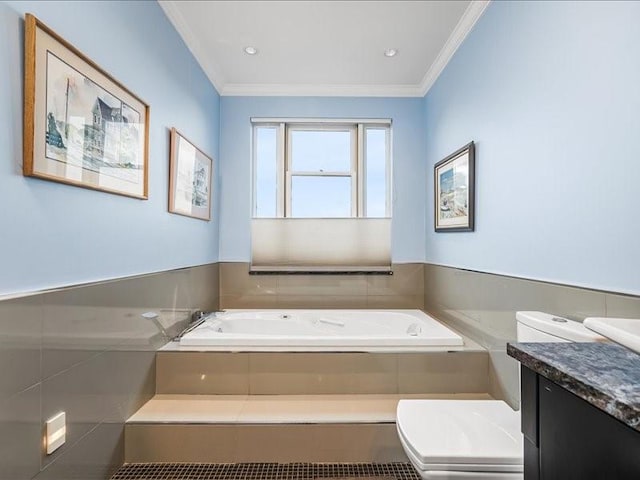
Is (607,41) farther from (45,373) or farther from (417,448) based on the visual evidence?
(45,373)

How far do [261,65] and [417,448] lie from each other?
285 centimetres

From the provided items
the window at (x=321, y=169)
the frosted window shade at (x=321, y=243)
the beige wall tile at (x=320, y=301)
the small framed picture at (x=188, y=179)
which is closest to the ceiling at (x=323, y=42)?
the window at (x=321, y=169)

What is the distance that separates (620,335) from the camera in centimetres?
76

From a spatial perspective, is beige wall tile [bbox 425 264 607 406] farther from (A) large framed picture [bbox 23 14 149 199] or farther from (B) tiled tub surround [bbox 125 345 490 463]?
Result: (A) large framed picture [bbox 23 14 149 199]

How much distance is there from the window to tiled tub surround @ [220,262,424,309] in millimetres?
609

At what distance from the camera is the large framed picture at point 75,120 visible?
1.11 meters

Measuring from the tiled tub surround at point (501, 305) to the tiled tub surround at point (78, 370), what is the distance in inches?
77.6

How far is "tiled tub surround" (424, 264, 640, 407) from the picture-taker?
1.23 metres

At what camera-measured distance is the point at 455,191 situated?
2.49 meters

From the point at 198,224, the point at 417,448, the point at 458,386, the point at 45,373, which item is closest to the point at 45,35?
the point at 45,373

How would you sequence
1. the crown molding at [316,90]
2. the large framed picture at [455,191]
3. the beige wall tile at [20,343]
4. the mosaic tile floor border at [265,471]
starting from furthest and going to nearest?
the crown molding at [316,90], the large framed picture at [455,191], the mosaic tile floor border at [265,471], the beige wall tile at [20,343]

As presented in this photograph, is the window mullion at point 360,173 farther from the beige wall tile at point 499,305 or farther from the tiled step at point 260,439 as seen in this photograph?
the tiled step at point 260,439

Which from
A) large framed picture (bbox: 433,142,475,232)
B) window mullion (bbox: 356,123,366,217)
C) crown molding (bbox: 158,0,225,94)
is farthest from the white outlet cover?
window mullion (bbox: 356,123,366,217)

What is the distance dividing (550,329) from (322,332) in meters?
1.88
